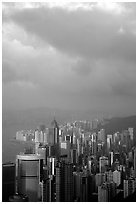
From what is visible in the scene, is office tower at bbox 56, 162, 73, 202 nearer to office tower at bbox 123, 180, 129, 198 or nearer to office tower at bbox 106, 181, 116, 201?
office tower at bbox 106, 181, 116, 201

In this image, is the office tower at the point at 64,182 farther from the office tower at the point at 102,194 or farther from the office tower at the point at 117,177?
the office tower at the point at 117,177

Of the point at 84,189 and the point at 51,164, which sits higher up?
the point at 51,164

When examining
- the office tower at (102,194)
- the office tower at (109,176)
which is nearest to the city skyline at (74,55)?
the office tower at (109,176)

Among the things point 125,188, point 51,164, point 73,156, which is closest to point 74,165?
point 73,156

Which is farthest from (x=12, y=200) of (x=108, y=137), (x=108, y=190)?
(x=108, y=137)

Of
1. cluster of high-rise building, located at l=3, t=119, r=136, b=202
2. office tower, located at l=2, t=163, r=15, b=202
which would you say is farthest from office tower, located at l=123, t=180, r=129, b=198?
office tower, located at l=2, t=163, r=15, b=202

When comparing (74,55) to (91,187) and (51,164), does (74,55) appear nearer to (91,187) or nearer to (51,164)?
(51,164)

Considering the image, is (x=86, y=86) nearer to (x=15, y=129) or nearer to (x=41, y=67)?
(x=41, y=67)
